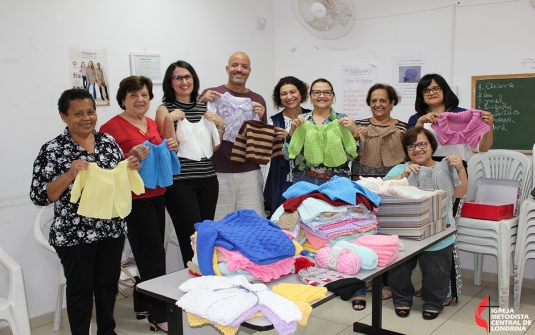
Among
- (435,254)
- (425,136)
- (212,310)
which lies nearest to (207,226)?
(212,310)

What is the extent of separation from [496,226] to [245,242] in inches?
93.7

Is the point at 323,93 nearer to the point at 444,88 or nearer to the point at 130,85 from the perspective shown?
the point at 444,88

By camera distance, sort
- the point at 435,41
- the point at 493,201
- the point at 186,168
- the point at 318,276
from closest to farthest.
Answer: the point at 318,276 → the point at 186,168 → the point at 493,201 → the point at 435,41

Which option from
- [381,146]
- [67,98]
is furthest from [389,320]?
[67,98]

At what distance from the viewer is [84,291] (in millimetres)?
2623

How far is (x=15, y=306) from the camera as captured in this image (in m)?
2.86

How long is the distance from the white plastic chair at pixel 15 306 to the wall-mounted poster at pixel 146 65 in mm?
1812

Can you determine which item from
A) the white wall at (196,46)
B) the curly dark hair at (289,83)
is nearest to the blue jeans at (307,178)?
the curly dark hair at (289,83)

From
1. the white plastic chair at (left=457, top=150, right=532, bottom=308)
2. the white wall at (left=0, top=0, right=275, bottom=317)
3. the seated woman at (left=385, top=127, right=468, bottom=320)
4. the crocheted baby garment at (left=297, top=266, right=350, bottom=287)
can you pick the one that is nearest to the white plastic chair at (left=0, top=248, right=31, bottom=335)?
the white wall at (left=0, top=0, right=275, bottom=317)

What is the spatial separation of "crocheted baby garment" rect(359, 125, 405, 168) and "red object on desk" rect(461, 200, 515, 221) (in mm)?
710

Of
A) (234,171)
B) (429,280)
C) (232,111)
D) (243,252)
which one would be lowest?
(429,280)

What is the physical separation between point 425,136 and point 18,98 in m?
2.74

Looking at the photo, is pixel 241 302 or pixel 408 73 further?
pixel 408 73

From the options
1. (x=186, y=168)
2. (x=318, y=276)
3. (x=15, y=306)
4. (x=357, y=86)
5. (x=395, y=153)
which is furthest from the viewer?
(x=357, y=86)
